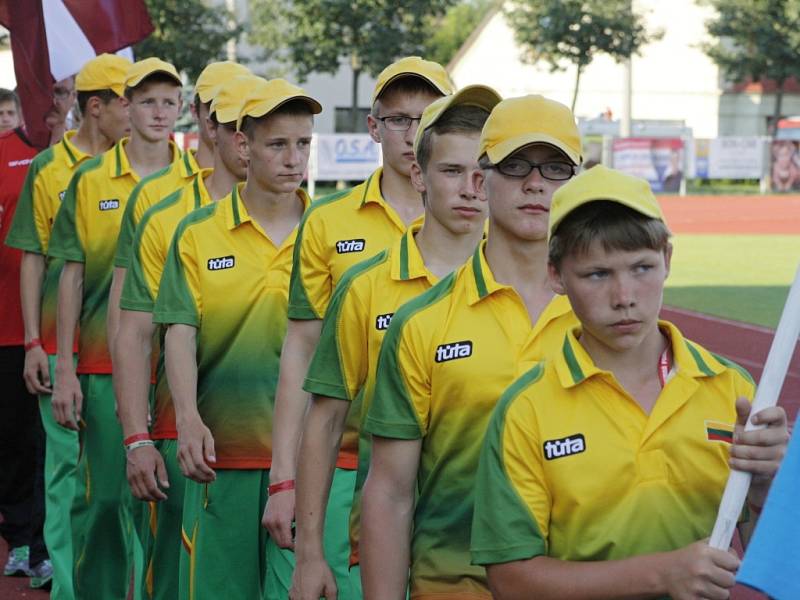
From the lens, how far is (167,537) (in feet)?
22.2

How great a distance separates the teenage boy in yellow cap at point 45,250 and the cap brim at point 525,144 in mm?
4702

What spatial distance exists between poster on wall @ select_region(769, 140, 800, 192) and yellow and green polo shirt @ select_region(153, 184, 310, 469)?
1690 inches

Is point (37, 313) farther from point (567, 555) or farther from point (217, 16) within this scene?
point (217, 16)

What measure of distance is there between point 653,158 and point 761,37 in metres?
12.6

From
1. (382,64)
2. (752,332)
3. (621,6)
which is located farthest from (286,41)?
(752,332)

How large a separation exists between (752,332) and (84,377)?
11.3 metres

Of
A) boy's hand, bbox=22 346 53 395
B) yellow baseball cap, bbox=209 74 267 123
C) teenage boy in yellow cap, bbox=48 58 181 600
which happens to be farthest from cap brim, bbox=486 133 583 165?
boy's hand, bbox=22 346 53 395

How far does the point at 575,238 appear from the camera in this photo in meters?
3.33

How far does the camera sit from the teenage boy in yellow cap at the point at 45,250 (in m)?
8.26

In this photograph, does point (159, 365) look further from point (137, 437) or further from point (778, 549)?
point (778, 549)

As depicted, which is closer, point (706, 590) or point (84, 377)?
point (706, 590)

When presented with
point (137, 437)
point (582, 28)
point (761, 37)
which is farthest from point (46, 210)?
point (761, 37)

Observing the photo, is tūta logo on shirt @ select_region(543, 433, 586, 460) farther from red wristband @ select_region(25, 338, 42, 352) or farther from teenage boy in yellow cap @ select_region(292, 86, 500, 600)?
red wristband @ select_region(25, 338, 42, 352)

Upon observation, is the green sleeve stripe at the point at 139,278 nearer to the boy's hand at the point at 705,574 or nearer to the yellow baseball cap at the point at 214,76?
the yellow baseball cap at the point at 214,76
